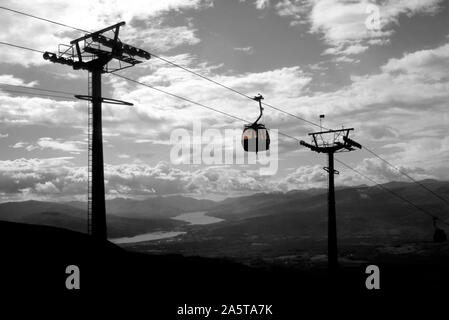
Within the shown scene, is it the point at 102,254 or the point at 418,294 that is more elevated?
the point at 102,254

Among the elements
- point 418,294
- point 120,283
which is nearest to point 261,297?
point 120,283

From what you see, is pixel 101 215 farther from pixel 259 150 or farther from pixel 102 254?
pixel 259 150
